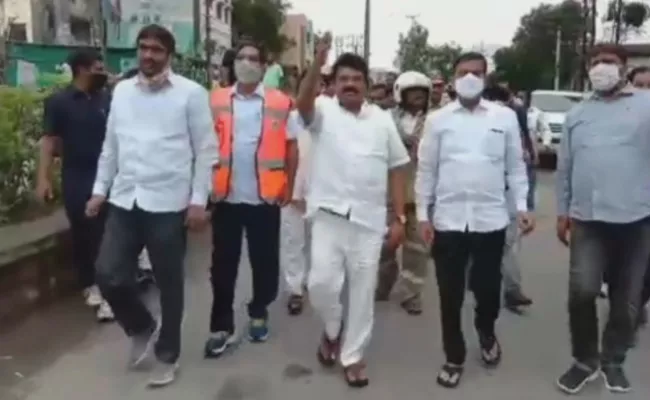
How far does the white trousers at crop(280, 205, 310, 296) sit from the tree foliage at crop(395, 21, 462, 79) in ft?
128

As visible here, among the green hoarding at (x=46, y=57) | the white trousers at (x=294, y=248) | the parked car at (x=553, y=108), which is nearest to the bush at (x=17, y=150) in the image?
the white trousers at (x=294, y=248)

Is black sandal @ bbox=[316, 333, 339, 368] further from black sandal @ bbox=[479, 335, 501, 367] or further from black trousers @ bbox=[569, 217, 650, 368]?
black trousers @ bbox=[569, 217, 650, 368]

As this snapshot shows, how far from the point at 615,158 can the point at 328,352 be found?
1943 mm

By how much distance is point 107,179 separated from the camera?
581cm

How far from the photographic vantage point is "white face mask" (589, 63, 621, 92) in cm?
545

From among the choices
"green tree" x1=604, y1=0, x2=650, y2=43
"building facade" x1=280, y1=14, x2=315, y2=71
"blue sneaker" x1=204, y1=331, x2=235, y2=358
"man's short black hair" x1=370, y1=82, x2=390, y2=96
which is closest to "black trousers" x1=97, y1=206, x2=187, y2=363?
"blue sneaker" x1=204, y1=331, x2=235, y2=358

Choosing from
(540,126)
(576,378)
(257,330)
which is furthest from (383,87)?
(540,126)

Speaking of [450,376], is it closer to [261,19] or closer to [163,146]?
[163,146]

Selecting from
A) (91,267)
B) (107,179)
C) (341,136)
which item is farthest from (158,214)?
(91,267)

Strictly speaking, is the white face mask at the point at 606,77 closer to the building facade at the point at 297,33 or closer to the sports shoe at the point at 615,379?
the sports shoe at the point at 615,379

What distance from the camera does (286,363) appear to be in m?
6.18

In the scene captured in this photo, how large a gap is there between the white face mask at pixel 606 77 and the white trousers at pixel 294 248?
2762 mm

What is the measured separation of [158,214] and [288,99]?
1204mm

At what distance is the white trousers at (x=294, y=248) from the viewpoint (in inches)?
301
